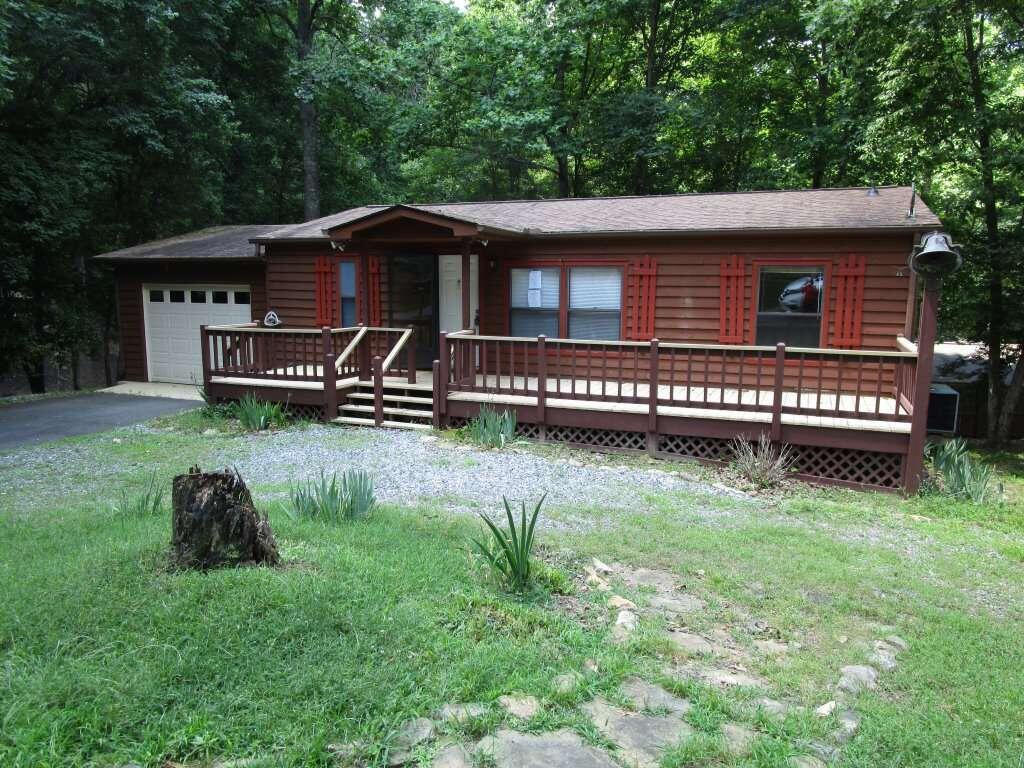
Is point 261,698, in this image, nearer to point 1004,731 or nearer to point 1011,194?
point 1004,731

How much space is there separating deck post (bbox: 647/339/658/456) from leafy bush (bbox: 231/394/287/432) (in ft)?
16.6

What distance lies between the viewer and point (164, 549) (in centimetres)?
388


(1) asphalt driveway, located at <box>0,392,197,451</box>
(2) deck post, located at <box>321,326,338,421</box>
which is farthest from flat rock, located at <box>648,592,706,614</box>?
(1) asphalt driveway, located at <box>0,392,197,451</box>

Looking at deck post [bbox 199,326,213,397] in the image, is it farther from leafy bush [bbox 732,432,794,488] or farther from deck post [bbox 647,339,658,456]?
leafy bush [bbox 732,432,794,488]

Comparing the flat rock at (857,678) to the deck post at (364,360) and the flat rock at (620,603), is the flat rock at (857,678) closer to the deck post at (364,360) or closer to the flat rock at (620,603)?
the flat rock at (620,603)

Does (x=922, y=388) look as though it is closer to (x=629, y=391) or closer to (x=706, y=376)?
(x=706, y=376)

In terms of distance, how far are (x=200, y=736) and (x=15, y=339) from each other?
1494cm

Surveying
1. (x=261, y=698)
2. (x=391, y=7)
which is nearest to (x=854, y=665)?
(x=261, y=698)

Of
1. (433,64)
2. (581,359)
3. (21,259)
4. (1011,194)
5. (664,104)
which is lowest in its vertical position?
(581,359)

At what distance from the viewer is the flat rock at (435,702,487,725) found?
8.82ft

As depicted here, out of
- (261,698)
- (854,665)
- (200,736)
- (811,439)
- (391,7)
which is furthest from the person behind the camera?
(391,7)

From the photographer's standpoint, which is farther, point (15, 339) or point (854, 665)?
point (15, 339)

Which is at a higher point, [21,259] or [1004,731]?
[21,259]

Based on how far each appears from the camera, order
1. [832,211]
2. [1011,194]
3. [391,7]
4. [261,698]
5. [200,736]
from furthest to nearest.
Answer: [391,7]
[1011,194]
[832,211]
[261,698]
[200,736]
